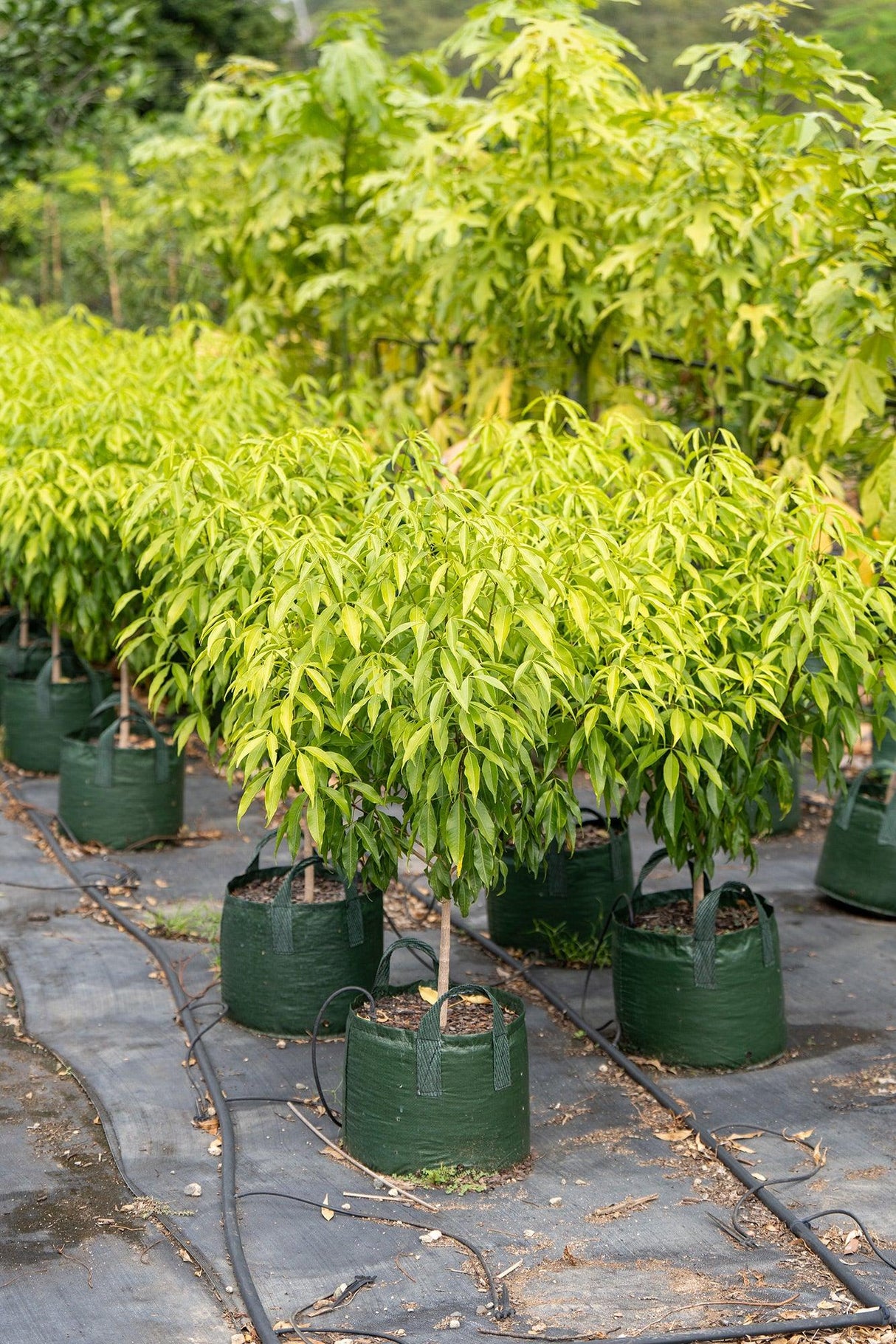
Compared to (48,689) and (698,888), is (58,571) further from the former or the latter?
(698,888)

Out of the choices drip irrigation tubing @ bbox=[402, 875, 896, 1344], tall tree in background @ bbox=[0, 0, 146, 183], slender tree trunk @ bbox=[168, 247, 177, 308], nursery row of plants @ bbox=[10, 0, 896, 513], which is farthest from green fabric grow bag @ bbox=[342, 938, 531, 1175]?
tall tree in background @ bbox=[0, 0, 146, 183]

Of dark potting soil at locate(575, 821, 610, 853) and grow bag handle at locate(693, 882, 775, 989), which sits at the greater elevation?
grow bag handle at locate(693, 882, 775, 989)

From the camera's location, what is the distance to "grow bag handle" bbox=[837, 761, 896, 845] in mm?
5152

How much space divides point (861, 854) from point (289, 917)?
2298mm

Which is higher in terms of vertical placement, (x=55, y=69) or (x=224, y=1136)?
(x=55, y=69)

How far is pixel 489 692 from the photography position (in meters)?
3.14

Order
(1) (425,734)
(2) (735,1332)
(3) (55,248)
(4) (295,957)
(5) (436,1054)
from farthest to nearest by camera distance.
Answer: (3) (55,248)
(4) (295,957)
(5) (436,1054)
(1) (425,734)
(2) (735,1332)

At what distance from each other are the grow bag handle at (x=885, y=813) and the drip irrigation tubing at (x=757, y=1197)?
4.58ft

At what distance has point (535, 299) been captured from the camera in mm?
5938

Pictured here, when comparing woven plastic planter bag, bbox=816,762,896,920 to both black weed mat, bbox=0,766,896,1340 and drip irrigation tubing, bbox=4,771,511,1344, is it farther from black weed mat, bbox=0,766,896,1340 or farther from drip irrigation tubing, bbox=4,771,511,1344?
drip irrigation tubing, bbox=4,771,511,1344

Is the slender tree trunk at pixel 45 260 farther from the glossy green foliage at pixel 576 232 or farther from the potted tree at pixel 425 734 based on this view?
the potted tree at pixel 425 734

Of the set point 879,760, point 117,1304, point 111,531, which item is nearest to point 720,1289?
point 117,1304

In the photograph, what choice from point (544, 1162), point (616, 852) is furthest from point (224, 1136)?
point (616, 852)

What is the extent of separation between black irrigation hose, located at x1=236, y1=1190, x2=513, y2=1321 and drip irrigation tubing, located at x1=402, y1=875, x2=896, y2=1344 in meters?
0.12
